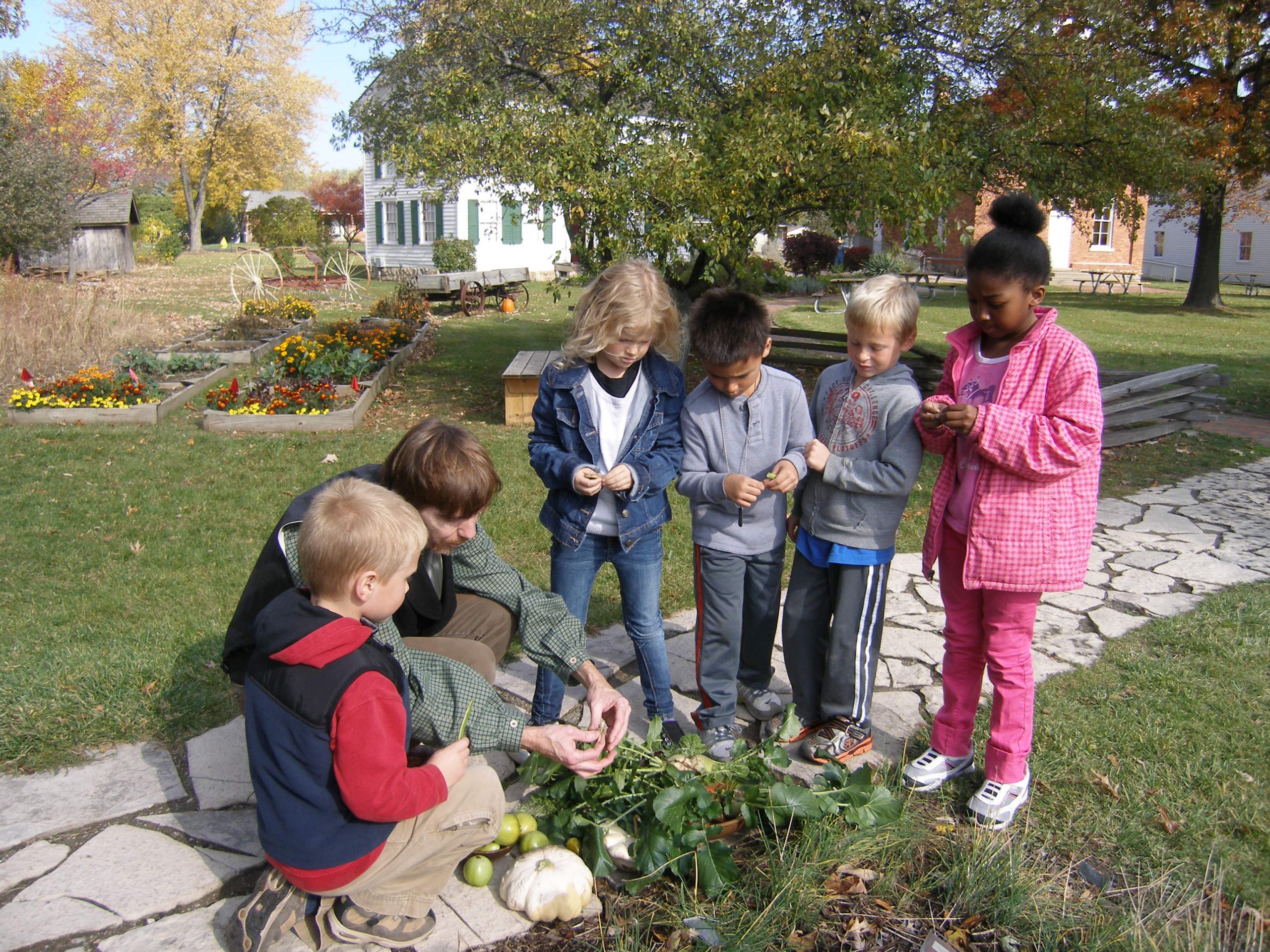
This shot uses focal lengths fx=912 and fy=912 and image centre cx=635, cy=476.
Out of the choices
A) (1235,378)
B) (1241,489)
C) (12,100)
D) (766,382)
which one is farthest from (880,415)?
(12,100)

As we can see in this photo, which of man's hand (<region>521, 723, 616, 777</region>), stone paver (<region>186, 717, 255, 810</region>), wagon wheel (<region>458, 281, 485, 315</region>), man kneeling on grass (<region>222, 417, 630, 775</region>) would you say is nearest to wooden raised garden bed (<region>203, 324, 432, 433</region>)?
stone paver (<region>186, 717, 255, 810</region>)

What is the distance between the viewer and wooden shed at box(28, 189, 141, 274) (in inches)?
1158

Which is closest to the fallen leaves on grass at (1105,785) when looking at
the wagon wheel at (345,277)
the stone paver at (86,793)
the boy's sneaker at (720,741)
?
the boy's sneaker at (720,741)

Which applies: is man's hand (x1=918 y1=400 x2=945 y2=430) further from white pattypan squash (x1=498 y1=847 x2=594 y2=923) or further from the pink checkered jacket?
white pattypan squash (x1=498 y1=847 x2=594 y2=923)

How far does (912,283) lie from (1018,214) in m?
22.6

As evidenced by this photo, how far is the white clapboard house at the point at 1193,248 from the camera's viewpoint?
116 ft

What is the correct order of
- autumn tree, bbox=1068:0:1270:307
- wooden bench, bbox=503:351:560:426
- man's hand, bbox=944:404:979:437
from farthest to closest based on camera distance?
autumn tree, bbox=1068:0:1270:307 → wooden bench, bbox=503:351:560:426 → man's hand, bbox=944:404:979:437

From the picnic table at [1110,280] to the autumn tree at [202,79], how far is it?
3421 centimetres

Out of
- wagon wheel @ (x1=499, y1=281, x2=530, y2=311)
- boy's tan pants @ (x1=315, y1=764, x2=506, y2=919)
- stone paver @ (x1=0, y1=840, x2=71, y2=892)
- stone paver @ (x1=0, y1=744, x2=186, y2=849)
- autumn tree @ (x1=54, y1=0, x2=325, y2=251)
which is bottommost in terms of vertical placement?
stone paver @ (x1=0, y1=840, x2=71, y2=892)

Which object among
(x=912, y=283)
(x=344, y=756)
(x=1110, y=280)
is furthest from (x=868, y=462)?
(x=1110, y=280)

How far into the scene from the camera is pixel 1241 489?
6.75m

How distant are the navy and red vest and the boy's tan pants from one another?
0.31 ft

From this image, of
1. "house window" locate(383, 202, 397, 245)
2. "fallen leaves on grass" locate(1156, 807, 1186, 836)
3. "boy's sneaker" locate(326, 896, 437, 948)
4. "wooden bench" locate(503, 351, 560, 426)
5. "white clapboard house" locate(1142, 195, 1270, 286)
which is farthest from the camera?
"white clapboard house" locate(1142, 195, 1270, 286)

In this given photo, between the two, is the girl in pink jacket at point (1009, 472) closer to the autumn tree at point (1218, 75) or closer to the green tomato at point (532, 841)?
the green tomato at point (532, 841)
